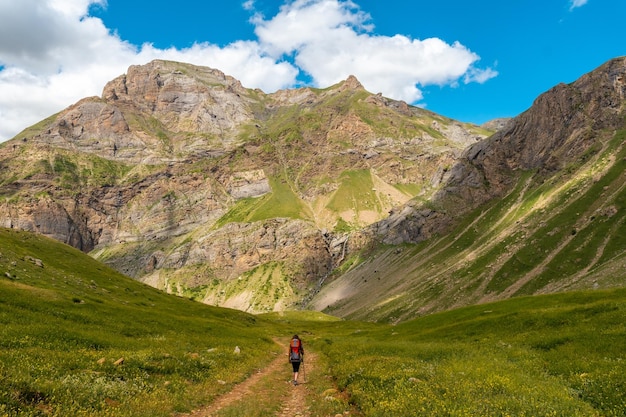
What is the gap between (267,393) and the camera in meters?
24.7

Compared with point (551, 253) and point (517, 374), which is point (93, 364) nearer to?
point (517, 374)

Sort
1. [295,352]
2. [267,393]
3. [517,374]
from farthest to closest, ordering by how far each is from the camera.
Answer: [295,352]
[267,393]
[517,374]

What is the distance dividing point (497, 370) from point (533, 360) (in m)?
5.81

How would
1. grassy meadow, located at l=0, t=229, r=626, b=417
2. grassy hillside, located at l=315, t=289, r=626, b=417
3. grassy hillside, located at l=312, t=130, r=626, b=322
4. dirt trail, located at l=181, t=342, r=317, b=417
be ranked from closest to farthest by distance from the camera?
grassy meadow, located at l=0, t=229, r=626, b=417 → grassy hillside, located at l=315, t=289, r=626, b=417 → dirt trail, located at l=181, t=342, r=317, b=417 → grassy hillside, located at l=312, t=130, r=626, b=322

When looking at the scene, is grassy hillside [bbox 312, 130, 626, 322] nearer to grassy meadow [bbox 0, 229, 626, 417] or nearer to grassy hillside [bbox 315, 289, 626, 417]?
grassy hillside [bbox 315, 289, 626, 417]

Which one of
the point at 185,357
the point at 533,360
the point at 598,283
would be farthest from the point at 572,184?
the point at 185,357

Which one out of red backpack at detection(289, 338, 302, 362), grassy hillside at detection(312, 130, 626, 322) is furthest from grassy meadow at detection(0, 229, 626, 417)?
grassy hillside at detection(312, 130, 626, 322)

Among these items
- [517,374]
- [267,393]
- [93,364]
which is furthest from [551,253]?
[93,364]

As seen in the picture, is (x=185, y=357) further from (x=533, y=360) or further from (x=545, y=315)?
(x=545, y=315)

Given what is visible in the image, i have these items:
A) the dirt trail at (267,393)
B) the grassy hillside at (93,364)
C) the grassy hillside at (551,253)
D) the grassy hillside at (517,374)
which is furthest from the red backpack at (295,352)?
the grassy hillside at (551,253)

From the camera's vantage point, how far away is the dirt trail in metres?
19.5

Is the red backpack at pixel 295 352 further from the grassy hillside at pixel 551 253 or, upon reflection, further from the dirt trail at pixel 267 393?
the grassy hillside at pixel 551 253

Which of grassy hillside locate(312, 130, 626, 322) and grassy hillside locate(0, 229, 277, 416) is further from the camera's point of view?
grassy hillside locate(312, 130, 626, 322)

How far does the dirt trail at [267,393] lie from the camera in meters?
19.5
